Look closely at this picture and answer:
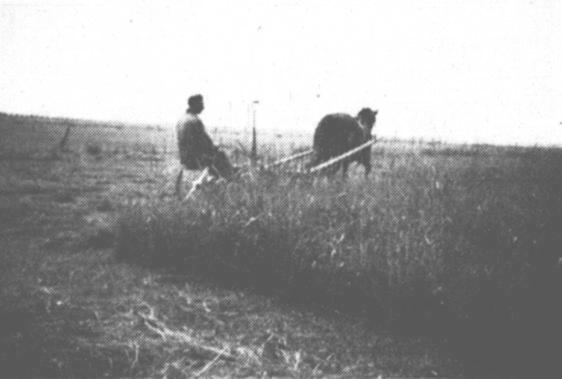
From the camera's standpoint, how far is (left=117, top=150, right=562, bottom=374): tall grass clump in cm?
296

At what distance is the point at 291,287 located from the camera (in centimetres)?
339

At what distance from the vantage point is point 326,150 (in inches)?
395

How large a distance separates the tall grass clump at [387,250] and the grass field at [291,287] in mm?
12

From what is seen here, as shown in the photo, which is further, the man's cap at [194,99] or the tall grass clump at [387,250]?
the man's cap at [194,99]

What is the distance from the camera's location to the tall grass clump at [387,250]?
2955 millimetres

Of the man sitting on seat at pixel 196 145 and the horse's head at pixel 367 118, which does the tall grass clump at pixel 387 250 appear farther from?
the horse's head at pixel 367 118

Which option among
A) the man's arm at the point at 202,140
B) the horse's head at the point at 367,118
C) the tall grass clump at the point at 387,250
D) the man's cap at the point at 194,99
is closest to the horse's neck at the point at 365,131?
the horse's head at the point at 367,118

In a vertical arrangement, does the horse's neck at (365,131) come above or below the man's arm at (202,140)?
above

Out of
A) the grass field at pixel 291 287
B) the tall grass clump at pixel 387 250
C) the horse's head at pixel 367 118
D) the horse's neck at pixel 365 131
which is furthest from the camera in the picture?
the horse's head at pixel 367 118

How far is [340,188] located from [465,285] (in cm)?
216

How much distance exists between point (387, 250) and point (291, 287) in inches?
29.4

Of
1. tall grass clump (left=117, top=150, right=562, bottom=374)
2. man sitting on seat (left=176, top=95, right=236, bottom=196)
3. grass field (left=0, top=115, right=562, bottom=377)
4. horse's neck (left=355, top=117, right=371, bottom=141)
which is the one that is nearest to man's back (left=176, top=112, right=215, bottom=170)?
man sitting on seat (left=176, top=95, right=236, bottom=196)

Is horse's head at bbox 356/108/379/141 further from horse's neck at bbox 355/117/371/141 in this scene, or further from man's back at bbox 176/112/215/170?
man's back at bbox 176/112/215/170

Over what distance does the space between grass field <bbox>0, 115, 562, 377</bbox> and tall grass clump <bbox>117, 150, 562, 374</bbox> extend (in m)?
0.01
